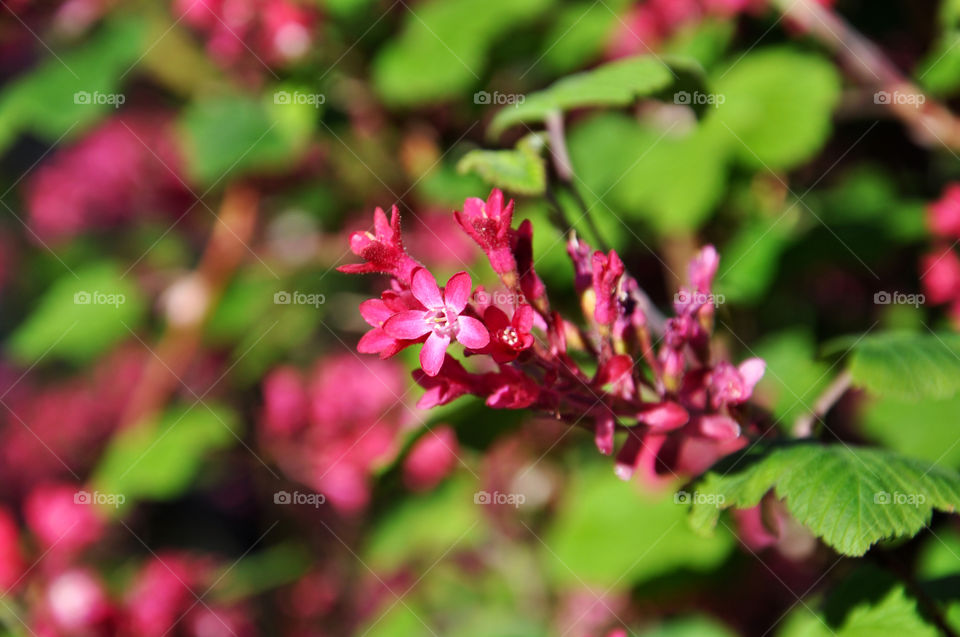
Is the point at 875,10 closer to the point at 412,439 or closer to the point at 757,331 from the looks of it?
the point at 757,331

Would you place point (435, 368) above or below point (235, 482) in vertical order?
above

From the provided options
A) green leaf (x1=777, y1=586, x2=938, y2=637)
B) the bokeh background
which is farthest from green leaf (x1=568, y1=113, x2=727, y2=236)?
green leaf (x1=777, y1=586, x2=938, y2=637)

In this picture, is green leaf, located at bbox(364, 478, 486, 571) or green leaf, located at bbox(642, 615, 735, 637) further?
green leaf, located at bbox(364, 478, 486, 571)

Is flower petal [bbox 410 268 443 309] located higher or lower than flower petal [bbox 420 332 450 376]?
higher

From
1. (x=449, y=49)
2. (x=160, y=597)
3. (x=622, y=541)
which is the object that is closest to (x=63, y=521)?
(x=160, y=597)

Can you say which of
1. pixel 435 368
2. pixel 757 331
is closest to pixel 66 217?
pixel 757 331

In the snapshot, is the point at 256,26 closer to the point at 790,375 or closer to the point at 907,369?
the point at 790,375

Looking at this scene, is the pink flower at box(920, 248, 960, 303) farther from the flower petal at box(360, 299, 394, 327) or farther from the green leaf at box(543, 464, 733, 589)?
the flower petal at box(360, 299, 394, 327)
